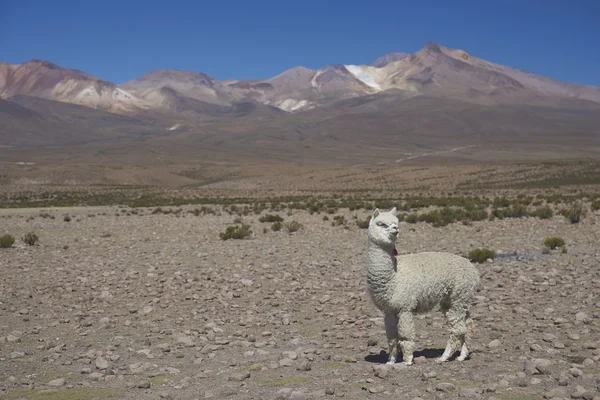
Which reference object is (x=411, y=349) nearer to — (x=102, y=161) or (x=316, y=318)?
(x=316, y=318)

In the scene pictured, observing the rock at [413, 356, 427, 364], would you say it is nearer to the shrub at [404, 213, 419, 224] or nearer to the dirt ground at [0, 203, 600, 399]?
the dirt ground at [0, 203, 600, 399]

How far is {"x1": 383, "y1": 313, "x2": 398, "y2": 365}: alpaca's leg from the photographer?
303 inches

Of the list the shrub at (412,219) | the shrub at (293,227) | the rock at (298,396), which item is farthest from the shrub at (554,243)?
the rock at (298,396)

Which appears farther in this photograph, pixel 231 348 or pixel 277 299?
pixel 277 299

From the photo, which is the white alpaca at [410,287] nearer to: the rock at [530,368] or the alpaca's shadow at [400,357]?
the alpaca's shadow at [400,357]

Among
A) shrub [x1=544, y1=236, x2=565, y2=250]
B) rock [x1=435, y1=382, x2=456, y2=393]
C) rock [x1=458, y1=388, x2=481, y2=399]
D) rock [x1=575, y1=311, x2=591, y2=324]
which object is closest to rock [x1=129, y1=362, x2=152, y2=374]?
rock [x1=435, y1=382, x2=456, y2=393]

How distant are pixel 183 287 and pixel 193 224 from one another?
16801mm

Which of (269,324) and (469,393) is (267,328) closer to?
(269,324)

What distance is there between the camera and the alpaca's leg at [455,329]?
768 cm

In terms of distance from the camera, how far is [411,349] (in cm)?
750

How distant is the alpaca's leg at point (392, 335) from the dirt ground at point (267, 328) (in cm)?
26

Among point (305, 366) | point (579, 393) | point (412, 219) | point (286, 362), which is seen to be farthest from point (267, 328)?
point (412, 219)

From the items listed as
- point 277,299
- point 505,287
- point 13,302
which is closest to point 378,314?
point 277,299

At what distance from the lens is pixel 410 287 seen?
7.61 m
